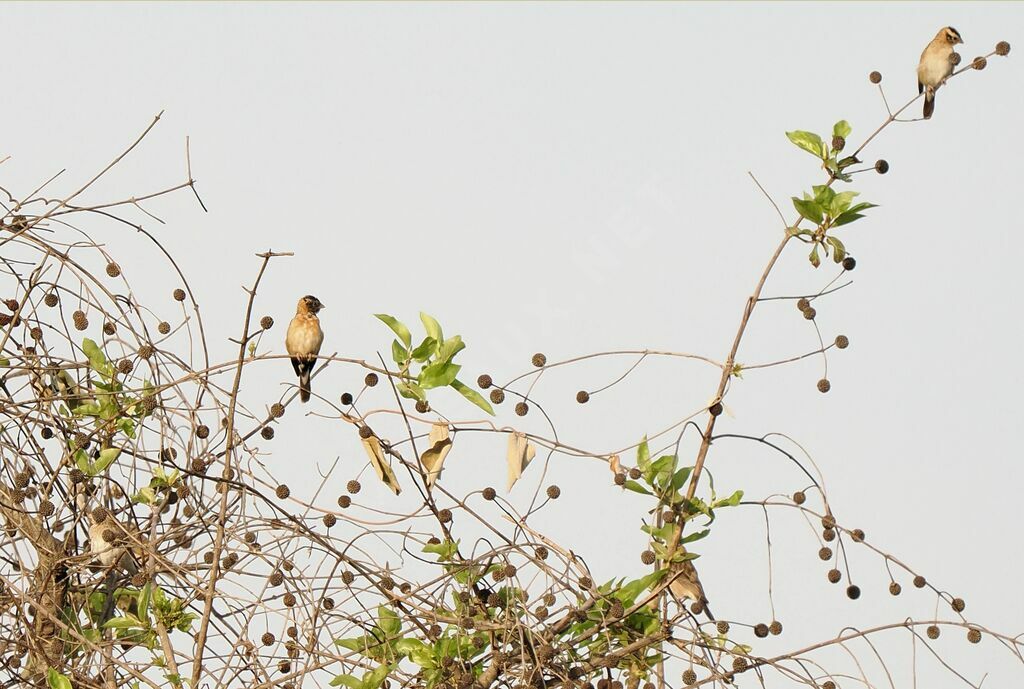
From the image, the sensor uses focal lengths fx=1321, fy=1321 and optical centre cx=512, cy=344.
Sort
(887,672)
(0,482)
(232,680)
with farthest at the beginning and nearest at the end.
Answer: (0,482) → (232,680) → (887,672)

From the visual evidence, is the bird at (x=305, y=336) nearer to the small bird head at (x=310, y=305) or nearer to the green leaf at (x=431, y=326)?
the small bird head at (x=310, y=305)

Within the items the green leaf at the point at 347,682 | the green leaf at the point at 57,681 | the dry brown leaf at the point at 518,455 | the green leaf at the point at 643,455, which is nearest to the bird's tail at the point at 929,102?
the green leaf at the point at 643,455

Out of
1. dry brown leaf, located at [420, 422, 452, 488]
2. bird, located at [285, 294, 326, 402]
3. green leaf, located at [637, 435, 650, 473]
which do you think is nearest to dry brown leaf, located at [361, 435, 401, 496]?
dry brown leaf, located at [420, 422, 452, 488]

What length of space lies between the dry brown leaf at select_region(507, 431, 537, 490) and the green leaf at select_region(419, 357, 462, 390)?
16cm

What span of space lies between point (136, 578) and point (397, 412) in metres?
0.82

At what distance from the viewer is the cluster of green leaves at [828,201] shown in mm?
2453

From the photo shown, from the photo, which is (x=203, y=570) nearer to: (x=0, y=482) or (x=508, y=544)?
(x=0, y=482)

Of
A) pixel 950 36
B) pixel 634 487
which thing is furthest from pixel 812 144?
pixel 950 36

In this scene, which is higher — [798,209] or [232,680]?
[798,209]

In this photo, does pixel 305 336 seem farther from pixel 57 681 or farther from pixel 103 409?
pixel 57 681

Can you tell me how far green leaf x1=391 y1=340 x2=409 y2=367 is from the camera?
2.44m

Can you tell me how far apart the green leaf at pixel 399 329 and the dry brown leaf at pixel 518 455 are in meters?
0.26

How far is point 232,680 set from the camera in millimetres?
2498

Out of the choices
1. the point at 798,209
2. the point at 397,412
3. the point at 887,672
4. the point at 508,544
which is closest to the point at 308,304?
the point at 397,412
